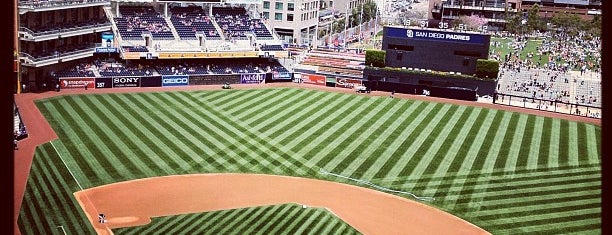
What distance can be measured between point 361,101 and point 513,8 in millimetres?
79034

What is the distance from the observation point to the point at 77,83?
6319 centimetres

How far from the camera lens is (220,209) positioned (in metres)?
34.9

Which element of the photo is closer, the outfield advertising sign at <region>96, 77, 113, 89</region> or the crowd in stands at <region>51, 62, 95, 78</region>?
the crowd in stands at <region>51, 62, 95, 78</region>

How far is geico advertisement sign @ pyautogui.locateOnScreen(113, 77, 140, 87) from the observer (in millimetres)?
65331

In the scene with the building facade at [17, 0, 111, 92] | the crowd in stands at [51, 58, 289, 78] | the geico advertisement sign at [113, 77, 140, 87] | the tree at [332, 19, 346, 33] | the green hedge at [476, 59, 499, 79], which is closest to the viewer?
the building facade at [17, 0, 111, 92]

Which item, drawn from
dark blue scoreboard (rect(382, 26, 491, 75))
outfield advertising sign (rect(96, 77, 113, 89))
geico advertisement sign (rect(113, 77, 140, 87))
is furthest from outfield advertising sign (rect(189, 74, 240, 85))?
dark blue scoreboard (rect(382, 26, 491, 75))

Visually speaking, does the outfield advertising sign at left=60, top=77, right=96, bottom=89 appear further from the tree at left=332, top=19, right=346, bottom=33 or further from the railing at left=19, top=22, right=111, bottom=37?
the tree at left=332, top=19, right=346, bottom=33

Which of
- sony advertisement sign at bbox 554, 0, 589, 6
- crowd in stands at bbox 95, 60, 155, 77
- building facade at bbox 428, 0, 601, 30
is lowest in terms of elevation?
crowd in stands at bbox 95, 60, 155, 77

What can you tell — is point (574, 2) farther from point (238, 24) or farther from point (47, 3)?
point (47, 3)

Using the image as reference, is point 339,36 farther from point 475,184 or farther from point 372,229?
point 372,229

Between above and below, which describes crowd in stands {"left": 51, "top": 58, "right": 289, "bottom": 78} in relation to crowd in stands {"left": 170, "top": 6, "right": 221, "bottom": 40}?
below

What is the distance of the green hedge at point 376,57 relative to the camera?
70.5m

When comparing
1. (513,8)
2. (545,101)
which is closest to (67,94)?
(545,101)

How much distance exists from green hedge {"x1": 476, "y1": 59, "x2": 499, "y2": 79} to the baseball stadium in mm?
488
